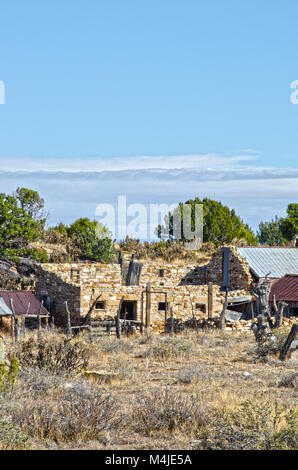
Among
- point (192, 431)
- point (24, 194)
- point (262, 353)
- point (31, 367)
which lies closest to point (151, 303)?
point (262, 353)

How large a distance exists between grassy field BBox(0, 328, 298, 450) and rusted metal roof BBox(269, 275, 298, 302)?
8.47 meters

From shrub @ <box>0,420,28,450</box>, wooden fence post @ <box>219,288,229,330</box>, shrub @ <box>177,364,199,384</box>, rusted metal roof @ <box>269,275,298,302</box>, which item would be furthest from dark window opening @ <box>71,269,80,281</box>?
shrub @ <box>0,420,28,450</box>

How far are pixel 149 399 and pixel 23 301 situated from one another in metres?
16.7

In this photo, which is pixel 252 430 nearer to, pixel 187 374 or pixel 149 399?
pixel 149 399

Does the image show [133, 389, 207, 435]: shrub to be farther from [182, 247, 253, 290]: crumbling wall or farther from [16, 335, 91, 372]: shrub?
[182, 247, 253, 290]: crumbling wall

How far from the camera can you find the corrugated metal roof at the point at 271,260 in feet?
107

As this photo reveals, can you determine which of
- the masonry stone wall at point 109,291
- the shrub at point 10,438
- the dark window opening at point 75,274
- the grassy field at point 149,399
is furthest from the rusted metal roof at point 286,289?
the shrub at point 10,438

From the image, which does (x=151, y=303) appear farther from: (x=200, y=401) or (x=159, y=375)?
(x=200, y=401)

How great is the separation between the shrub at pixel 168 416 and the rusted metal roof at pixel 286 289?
747 inches

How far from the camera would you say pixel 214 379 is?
15727 mm

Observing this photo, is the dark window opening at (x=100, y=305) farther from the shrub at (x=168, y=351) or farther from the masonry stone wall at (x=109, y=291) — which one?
the shrub at (x=168, y=351)

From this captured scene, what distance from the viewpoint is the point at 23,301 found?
27078 millimetres

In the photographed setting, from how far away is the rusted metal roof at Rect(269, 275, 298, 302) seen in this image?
29266 mm

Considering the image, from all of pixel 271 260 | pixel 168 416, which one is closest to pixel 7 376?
pixel 168 416
